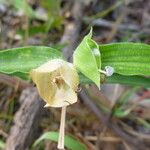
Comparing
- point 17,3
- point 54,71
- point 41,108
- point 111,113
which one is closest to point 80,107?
point 111,113

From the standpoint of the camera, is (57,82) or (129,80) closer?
(57,82)

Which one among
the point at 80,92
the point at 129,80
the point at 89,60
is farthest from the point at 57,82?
the point at 80,92

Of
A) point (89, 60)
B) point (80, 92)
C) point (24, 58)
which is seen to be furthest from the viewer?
point (80, 92)

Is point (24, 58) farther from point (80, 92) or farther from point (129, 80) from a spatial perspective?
point (80, 92)

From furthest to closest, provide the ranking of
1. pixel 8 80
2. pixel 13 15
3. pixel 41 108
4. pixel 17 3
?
pixel 13 15, pixel 17 3, pixel 8 80, pixel 41 108

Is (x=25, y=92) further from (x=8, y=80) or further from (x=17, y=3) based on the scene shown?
(x=17, y=3)

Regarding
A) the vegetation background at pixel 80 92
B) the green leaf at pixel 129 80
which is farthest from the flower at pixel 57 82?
the vegetation background at pixel 80 92
